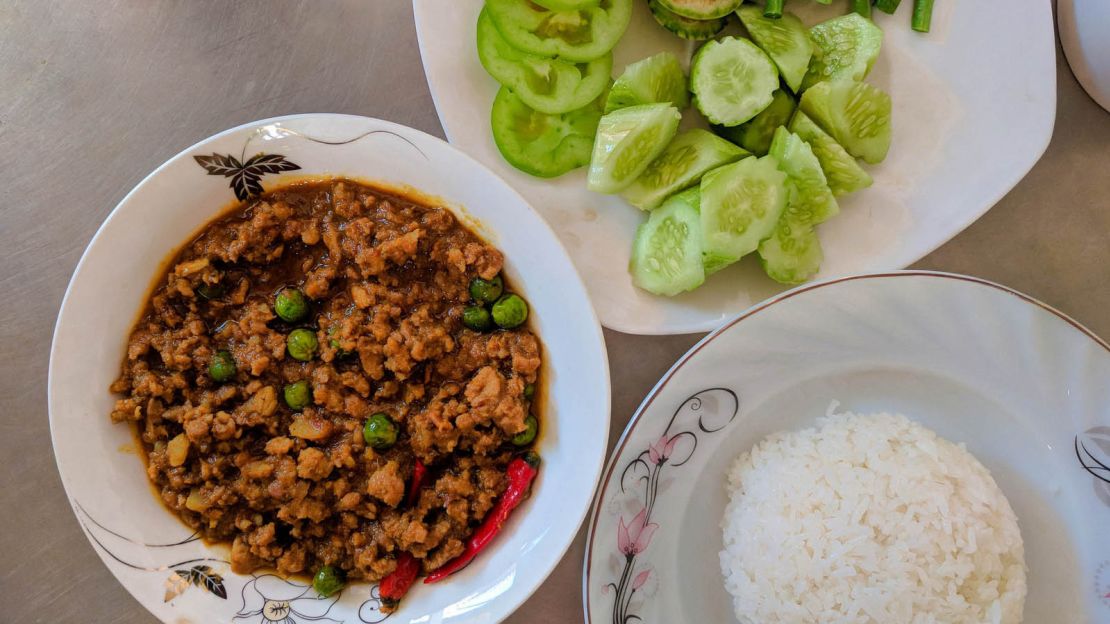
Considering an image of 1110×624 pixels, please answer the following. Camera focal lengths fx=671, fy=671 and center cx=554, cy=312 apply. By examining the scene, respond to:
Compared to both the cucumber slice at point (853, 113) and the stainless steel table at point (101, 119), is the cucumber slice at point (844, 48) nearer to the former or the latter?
the cucumber slice at point (853, 113)

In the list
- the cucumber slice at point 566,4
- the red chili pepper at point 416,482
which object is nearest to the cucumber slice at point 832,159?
the cucumber slice at point 566,4

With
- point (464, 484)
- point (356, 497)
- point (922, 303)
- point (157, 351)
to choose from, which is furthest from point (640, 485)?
point (157, 351)

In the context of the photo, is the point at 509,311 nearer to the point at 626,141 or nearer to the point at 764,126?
the point at 626,141

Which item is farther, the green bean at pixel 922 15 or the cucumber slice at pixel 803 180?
the green bean at pixel 922 15

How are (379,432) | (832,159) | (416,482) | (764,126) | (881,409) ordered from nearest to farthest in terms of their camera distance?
(379,432), (416,482), (832,159), (764,126), (881,409)

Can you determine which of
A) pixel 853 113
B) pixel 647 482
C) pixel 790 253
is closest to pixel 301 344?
pixel 647 482

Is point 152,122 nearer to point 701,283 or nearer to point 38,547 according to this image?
point 38,547
